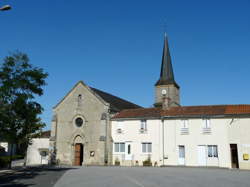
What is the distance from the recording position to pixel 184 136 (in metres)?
30.2

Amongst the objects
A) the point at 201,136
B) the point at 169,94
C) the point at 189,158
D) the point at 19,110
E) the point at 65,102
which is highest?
the point at 169,94

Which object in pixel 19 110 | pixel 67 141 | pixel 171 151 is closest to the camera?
pixel 19 110

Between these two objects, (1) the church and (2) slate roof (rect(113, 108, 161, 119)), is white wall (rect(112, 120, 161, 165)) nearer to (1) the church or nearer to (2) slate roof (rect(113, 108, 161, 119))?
(1) the church

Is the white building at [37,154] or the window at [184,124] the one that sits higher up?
the window at [184,124]

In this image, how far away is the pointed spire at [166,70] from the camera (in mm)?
51350

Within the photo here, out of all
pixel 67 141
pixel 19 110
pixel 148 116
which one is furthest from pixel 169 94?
pixel 19 110

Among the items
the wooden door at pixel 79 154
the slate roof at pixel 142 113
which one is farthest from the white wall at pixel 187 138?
the wooden door at pixel 79 154

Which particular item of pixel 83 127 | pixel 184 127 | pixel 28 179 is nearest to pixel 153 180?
pixel 28 179

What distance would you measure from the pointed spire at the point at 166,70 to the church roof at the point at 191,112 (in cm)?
1775

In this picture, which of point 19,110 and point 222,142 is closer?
point 19,110

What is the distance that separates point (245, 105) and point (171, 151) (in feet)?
31.4

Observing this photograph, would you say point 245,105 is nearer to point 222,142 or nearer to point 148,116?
point 222,142

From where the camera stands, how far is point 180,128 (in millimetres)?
30688

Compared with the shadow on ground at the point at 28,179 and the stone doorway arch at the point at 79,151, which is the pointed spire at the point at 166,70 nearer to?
the stone doorway arch at the point at 79,151
